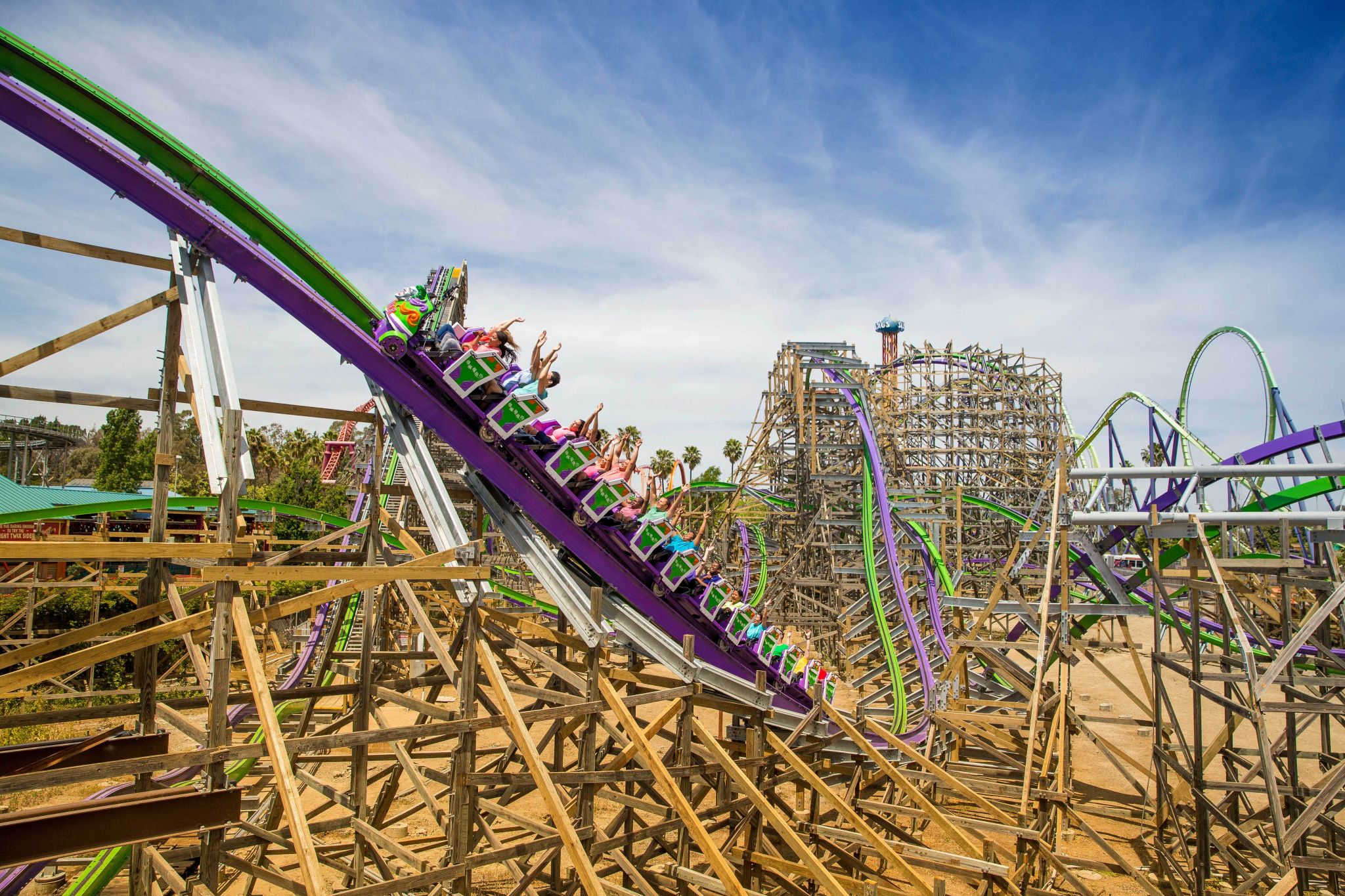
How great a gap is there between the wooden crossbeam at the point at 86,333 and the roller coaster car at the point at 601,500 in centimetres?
352

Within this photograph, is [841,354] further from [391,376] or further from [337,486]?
[337,486]

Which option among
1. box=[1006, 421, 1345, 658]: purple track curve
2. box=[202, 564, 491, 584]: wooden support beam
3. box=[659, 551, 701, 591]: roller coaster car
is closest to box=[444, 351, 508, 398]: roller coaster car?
box=[202, 564, 491, 584]: wooden support beam

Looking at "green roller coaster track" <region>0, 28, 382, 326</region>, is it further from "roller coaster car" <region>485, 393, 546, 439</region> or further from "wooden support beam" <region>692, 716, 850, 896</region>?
"wooden support beam" <region>692, 716, 850, 896</region>

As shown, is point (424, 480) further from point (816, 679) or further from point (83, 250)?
point (816, 679)

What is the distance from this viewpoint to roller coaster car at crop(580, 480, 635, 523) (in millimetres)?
7594

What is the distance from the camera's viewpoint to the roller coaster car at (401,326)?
6.88 meters

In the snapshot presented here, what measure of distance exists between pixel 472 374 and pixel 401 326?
67 centimetres

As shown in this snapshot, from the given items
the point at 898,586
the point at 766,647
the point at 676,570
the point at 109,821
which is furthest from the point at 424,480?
the point at 898,586

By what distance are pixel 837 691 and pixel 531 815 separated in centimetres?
444

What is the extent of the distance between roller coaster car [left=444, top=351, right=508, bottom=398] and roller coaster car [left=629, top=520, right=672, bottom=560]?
198 cm

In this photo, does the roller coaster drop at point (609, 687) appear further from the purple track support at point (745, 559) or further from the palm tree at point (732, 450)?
the palm tree at point (732, 450)

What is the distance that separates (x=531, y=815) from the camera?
36.1 ft

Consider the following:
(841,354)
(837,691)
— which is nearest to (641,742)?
(837,691)

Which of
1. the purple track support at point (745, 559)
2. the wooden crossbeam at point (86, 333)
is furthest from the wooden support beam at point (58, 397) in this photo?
the purple track support at point (745, 559)
